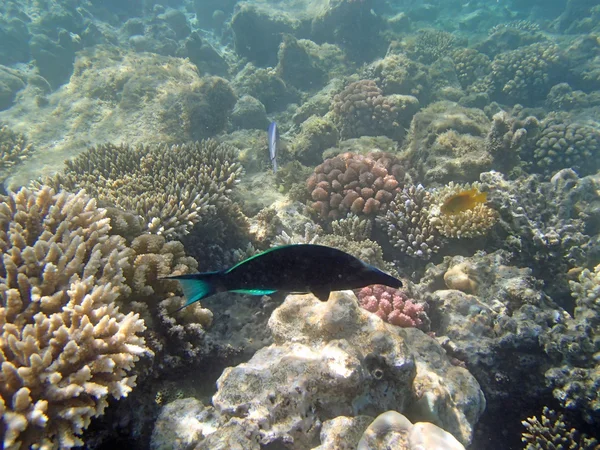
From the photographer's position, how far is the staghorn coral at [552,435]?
3393 mm

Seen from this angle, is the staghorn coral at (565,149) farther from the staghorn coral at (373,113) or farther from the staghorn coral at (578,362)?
the staghorn coral at (578,362)

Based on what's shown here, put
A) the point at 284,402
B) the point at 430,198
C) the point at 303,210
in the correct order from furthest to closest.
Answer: the point at 303,210 → the point at 430,198 → the point at 284,402

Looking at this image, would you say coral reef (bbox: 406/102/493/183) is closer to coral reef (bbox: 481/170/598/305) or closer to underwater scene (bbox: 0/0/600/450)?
underwater scene (bbox: 0/0/600/450)

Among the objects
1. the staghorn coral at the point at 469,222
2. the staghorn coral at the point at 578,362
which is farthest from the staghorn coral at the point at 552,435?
the staghorn coral at the point at 469,222

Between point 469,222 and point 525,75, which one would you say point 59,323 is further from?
point 525,75

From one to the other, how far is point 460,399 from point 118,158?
662cm

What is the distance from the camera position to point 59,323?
8.32 ft

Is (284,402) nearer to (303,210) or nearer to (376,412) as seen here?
(376,412)

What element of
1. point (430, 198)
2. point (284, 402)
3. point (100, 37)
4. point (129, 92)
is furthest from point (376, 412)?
point (100, 37)

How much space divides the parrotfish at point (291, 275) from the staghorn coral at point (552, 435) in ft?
10.9

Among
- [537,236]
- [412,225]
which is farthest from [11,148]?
[537,236]

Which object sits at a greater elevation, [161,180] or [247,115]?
[247,115]

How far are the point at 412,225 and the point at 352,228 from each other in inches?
42.5

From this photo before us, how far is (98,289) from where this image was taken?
109 inches
